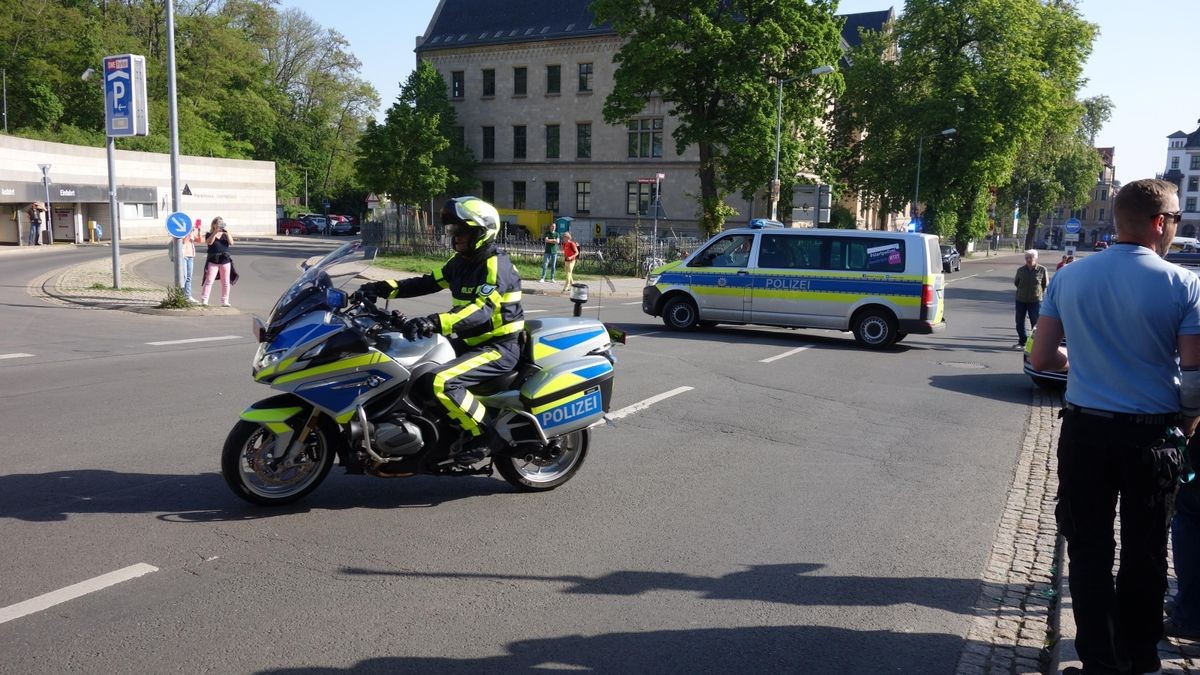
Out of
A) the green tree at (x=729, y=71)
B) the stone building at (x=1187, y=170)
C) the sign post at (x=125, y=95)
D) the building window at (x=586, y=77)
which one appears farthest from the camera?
the stone building at (x=1187, y=170)

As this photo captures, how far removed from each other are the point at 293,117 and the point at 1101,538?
85.7 meters

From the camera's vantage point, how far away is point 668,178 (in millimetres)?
55688

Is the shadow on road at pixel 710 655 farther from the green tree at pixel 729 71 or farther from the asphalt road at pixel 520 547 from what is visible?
the green tree at pixel 729 71

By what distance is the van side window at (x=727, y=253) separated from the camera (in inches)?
645

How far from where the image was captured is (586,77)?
191ft

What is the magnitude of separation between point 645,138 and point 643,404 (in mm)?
49385

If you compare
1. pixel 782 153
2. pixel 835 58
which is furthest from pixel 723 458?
pixel 835 58

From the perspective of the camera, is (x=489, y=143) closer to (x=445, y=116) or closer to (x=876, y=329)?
(x=445, y=116)

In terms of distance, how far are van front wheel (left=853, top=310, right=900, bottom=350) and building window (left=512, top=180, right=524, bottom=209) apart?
47.6 meters

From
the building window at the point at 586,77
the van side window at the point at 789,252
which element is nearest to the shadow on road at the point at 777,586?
the van side window at the point at 789,252

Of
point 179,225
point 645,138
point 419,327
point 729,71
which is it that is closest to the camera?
point 419,327

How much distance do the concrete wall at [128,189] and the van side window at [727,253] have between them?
75.6ft

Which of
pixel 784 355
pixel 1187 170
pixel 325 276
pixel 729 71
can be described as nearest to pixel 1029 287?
pixel 784 355

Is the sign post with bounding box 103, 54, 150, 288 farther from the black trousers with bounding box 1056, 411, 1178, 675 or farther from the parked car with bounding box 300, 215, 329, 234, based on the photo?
the parked car with bounding box 300, 215, 329, 234
